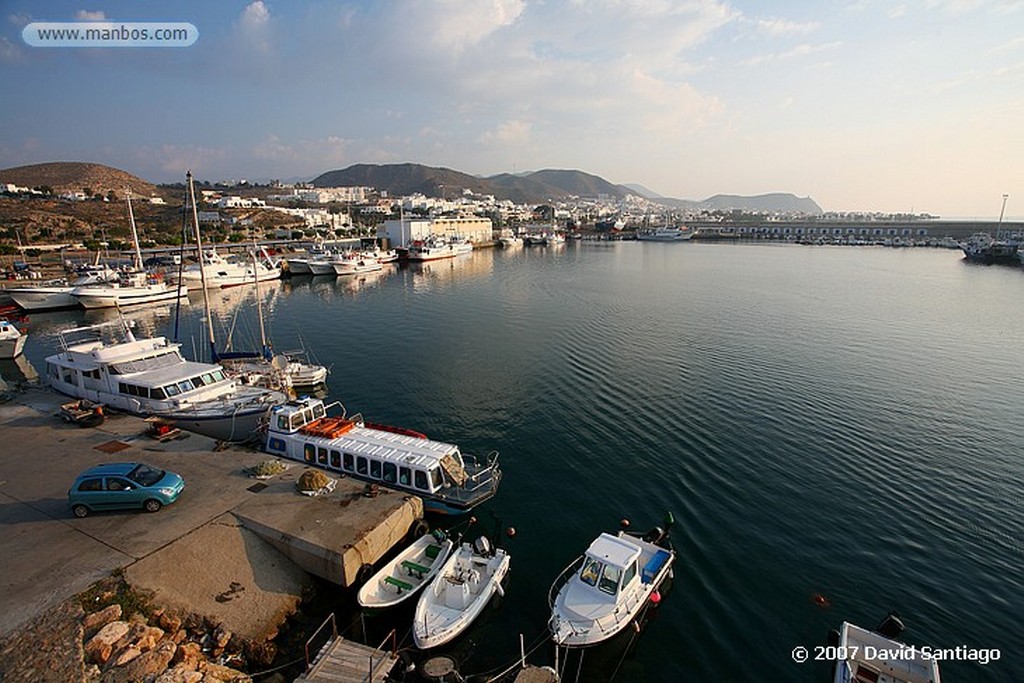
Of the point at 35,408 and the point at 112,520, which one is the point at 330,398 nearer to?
the point at 35,408

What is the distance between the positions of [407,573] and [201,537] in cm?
741

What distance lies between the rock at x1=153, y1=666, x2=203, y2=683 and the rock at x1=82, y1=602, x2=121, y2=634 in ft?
8.73

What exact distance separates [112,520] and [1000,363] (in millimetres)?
66198

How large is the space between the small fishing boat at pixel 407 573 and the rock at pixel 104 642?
634 centimetres

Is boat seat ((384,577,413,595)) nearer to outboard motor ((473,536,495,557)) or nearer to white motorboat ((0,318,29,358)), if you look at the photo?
outboard motor ((473,536,495,557))

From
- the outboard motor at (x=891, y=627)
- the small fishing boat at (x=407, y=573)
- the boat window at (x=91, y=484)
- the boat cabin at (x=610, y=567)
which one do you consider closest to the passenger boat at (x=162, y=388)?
the boat window at (x=91, y=484)

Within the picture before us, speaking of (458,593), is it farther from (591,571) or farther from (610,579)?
(610,579)

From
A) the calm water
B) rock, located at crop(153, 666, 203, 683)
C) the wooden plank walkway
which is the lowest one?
the calm water

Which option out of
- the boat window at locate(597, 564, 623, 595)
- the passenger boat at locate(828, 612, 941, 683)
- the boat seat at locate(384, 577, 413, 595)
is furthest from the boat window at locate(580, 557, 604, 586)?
the passenger boat at locate(828, 612, 941, 683)

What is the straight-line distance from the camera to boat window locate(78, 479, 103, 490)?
17609mm

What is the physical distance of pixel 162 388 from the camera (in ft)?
89.9

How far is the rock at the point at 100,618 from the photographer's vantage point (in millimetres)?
12840

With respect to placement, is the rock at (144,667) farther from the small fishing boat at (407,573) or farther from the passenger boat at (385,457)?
the passenger boat at (385,457)

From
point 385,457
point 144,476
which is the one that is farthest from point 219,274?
point 385,457
